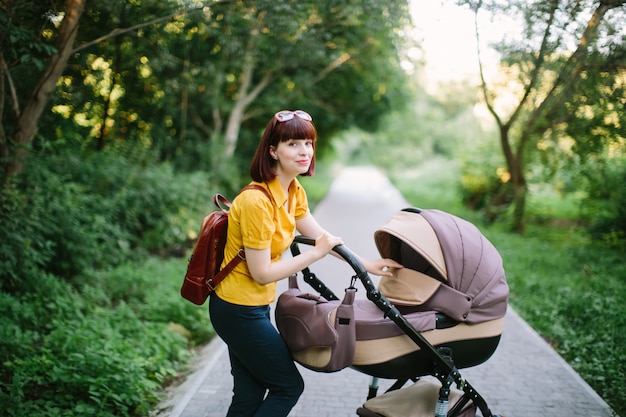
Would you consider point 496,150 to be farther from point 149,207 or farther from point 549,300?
point 149,207

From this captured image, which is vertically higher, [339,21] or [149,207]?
[339,21]

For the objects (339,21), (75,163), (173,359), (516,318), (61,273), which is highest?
(339,21)

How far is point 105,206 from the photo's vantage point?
7.62 metres

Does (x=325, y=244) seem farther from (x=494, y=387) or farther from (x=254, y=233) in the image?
(x=494, y=387)

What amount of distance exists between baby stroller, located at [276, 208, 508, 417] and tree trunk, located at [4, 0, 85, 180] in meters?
4.06

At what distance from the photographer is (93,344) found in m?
4.22

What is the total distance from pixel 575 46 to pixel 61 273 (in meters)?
7.28

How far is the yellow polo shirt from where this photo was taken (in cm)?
230

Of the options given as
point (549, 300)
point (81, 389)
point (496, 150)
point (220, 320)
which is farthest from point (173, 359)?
point (496, 150)

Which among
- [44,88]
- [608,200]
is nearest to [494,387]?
[44,88]

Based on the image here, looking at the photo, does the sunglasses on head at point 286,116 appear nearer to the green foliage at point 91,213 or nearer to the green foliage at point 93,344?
the green foliage at point 93,344

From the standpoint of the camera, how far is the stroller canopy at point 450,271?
103 inches

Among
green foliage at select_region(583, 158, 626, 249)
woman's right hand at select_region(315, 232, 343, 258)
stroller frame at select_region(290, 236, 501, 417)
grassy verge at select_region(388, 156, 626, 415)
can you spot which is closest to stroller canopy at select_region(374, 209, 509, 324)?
stroller frame at select_region(290, 236, 501, 417)

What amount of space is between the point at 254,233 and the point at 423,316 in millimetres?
992
